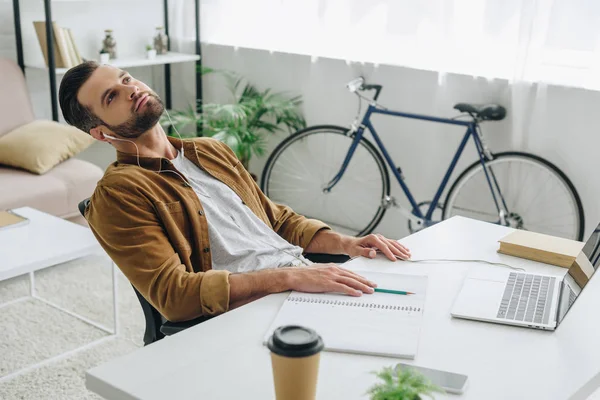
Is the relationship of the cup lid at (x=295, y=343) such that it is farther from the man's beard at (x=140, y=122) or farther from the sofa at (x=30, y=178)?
the sofa at (x=30, y=178)

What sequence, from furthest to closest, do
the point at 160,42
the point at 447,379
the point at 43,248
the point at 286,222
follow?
the point at 160,42, the point at 43,248, the point at 286,222, the point at 447,379

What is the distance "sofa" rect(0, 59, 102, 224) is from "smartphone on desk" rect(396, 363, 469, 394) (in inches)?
96.9

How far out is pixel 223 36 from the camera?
4414 mm

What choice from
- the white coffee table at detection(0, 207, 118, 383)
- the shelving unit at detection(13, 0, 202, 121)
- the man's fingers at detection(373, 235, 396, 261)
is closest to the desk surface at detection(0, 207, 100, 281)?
the white coffee table at detection(0, 207, 118, 383)

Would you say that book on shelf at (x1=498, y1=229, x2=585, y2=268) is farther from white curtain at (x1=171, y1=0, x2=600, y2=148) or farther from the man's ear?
white curtain at (x1=171, y1=0, x2=600, y2=148)

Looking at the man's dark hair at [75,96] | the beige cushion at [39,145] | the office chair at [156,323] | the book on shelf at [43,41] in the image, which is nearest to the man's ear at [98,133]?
the man's dark hair at [75,96]

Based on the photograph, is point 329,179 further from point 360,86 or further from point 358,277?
point 358,277

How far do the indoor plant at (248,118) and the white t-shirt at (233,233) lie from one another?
1935mm

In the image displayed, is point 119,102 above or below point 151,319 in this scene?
above

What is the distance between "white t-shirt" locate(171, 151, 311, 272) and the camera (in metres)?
1.74

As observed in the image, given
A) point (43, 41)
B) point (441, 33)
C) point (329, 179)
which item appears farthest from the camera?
point (329, 179)

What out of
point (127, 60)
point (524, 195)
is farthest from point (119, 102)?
point (127, 60)

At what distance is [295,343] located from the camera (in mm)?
910

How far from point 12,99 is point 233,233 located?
7.88ft
